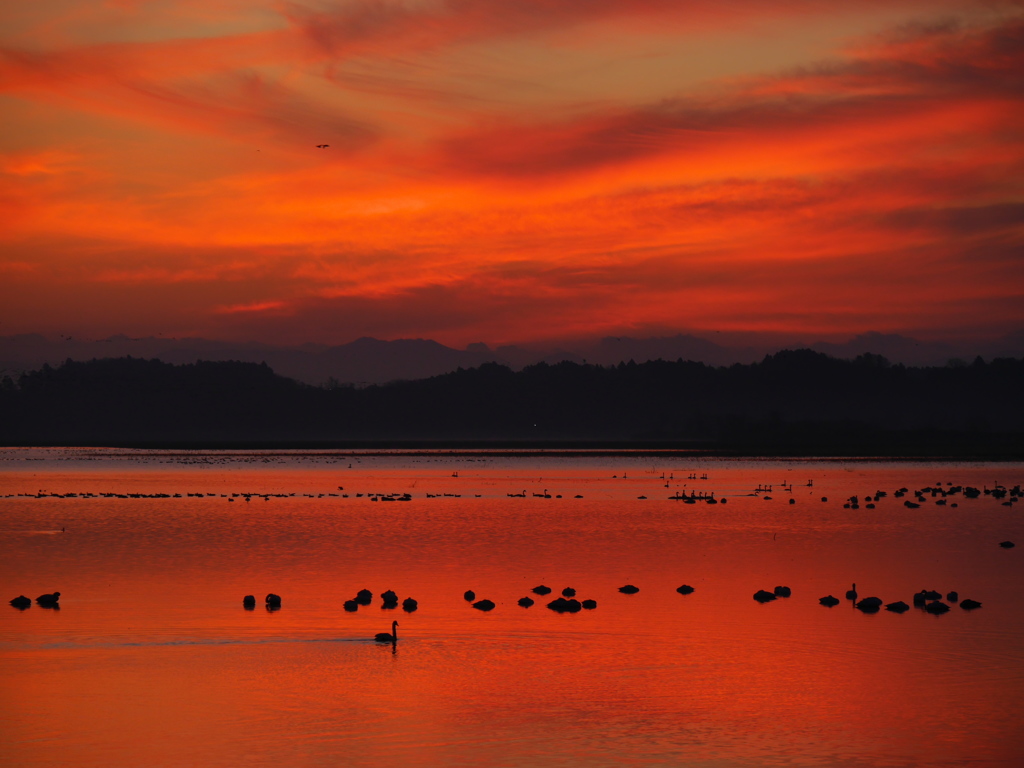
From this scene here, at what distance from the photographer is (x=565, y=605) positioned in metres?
40.2

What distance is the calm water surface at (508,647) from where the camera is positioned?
79.3 feet

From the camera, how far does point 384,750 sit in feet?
76.4

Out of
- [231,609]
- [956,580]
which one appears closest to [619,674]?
[231,609]

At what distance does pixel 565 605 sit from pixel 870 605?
1044cm

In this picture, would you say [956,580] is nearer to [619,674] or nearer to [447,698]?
[619,674]

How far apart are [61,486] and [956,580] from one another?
9289 centimetres

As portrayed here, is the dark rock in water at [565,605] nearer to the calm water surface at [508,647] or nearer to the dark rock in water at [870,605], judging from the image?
the calm water surface at [508,647]

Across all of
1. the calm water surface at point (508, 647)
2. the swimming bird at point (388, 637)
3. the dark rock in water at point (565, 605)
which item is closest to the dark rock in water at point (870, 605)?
the calm water surface at point (508, 647)

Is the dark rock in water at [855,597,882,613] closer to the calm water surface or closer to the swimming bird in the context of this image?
the calm water surface

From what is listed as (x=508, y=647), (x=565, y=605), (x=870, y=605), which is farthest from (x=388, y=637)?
(x=870, y=605)

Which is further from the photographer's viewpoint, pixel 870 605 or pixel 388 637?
pixel 870 605

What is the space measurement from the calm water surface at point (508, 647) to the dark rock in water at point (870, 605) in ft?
1.56

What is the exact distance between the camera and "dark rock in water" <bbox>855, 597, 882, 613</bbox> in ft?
131

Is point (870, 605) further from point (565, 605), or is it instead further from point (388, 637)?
point (388, 637)
